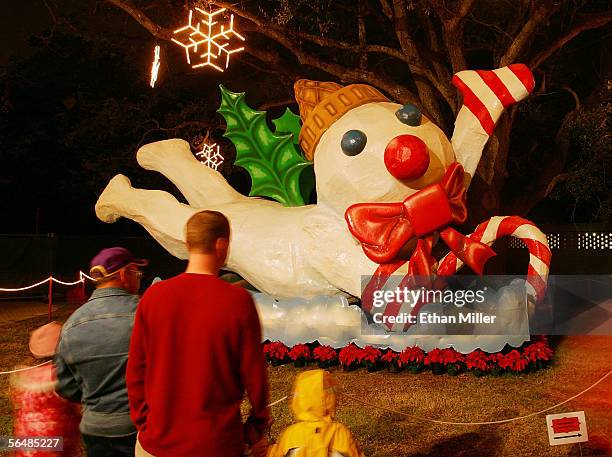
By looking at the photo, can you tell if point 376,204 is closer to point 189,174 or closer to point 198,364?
point 189,174

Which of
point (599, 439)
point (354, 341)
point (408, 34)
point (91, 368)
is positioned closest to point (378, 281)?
point (354, 341)

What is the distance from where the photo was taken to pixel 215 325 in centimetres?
220

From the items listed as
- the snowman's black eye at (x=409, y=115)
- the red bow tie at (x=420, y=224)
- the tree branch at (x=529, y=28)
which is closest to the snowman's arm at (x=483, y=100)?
the red bow tie at (x=420, y=224)

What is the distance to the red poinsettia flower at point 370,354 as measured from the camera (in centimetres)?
720

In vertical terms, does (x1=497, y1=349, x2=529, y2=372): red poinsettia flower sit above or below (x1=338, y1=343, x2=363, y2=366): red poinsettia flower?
below

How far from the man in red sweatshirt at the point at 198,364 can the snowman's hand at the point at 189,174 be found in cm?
589

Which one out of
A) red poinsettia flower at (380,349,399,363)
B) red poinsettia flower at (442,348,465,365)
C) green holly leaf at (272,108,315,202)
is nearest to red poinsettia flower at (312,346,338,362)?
red poinsettia flower at (380,349,399,363)

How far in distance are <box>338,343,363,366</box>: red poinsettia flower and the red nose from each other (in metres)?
2.06

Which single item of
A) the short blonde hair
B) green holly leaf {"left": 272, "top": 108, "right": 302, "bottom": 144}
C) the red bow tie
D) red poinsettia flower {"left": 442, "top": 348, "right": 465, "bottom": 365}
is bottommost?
red poinsettia flower {"left": 442, "top": 348, "right": 465, "bottom": 365}

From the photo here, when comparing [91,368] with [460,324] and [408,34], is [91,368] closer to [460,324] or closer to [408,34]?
[460,324]

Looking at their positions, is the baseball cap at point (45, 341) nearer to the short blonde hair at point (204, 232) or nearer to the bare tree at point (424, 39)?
the short blonde hair at point (204, 232)

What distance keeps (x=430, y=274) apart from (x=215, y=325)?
4733mm

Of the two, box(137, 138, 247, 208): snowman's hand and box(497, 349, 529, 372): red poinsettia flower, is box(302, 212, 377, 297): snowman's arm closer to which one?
box(137, 138, 247, 208): snowman's hand

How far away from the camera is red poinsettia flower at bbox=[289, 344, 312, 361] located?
7.43m
